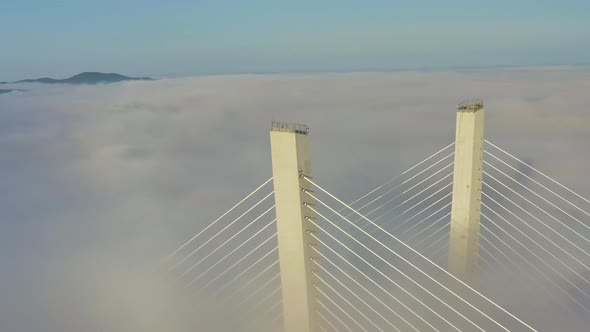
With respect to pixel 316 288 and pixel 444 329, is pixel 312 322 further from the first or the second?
pixel 444 329

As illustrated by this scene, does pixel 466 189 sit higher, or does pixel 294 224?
pixel 294 224

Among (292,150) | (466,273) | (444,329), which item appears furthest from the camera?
(444,329)

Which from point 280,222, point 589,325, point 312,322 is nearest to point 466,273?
point 589,325

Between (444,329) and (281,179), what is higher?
(281,179)

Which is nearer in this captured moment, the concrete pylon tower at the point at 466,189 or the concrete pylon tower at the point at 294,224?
the concrete pylon tower at the point at 294,224

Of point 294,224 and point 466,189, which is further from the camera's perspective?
point 466,189
